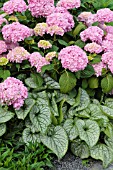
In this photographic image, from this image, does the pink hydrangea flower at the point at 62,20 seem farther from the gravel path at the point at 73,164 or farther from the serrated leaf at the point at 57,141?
the gravel path at the point at 73,164

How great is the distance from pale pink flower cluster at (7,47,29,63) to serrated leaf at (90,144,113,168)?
104 cm

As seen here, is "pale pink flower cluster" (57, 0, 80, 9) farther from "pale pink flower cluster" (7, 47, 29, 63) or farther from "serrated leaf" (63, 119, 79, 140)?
"serrated leaf" (63, 119, 79, 140)

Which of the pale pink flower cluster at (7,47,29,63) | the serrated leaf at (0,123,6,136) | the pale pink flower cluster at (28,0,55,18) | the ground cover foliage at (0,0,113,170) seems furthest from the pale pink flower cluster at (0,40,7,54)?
the serrated leaf at (0,123,6,136)

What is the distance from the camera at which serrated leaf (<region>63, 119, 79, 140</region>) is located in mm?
A: 3679

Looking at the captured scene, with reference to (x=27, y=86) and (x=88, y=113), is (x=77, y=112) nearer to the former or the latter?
(x=88, y=113)

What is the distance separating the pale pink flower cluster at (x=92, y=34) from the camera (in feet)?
13.3

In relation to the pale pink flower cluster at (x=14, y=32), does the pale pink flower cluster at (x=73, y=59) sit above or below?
below

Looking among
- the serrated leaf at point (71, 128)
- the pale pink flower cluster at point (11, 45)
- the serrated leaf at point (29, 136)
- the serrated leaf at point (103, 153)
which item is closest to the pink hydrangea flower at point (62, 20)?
the pale pink flower cluster at point (11, 45)

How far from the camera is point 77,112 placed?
3.90 metres

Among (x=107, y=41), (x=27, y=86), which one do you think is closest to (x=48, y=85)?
(x=27, y=86)

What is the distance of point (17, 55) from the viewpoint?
3.78m

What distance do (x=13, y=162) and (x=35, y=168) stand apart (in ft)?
0.62

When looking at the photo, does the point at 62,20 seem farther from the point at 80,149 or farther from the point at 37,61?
the point at 80,149

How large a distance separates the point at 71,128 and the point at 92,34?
965 millimetres
